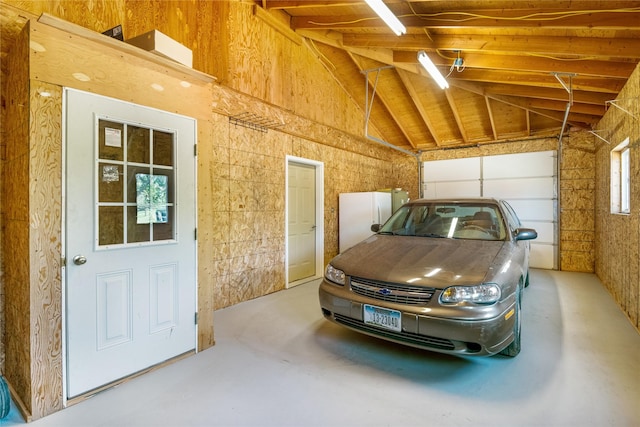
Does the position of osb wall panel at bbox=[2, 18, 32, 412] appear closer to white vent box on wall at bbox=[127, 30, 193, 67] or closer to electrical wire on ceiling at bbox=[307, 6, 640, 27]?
white vent box on wall at bbox=[127, 30, 193, 67]

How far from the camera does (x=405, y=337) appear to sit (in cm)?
230

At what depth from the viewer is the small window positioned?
4355mm

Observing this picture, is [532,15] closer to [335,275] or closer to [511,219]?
[511,219]

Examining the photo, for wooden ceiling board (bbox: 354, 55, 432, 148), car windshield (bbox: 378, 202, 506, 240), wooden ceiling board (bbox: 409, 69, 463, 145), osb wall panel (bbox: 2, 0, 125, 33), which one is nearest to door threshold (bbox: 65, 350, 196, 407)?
car windshield (bbox: 378, 202, 506, 240)

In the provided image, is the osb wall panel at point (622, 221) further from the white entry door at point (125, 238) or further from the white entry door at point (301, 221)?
the white entry door at point (125, 238)

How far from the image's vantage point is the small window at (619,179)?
436 centimetres

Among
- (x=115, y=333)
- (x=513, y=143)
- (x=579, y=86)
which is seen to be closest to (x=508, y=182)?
(x=513, y=143)

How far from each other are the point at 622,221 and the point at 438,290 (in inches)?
129

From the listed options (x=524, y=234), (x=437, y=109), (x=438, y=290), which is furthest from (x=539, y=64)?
(x=438, y=290)

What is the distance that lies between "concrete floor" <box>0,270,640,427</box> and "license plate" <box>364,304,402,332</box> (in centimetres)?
39

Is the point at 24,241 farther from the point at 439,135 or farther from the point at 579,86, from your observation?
the point at 439,135

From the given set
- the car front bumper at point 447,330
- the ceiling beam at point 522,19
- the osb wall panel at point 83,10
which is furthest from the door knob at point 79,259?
the ceiling beam at point 522,19

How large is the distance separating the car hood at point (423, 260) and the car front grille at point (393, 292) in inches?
1.6

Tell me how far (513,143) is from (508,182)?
850 mm
